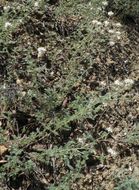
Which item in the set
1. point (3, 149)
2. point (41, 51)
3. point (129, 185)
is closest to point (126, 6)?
point (41, 51)

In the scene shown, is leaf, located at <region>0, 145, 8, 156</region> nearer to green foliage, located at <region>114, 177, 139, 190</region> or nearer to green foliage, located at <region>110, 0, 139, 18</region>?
green foliage, located at <region>114, 177, 139, 190</region>

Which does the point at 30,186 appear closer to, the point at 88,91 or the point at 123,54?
the point at 88,91

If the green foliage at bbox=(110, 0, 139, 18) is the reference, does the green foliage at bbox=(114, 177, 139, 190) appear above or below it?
below

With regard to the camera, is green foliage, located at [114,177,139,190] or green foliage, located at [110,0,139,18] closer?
green foliage, located at [114,177,139,190]

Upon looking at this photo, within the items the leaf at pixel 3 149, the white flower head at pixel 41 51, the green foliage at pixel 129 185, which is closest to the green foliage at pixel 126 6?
the white flower head at pixel 41 51

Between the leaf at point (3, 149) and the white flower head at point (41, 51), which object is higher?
the white flower head at point (41, 51)

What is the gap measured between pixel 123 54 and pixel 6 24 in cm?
175

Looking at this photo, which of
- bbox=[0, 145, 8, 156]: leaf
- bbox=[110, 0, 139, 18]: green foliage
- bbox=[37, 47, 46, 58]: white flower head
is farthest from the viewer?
bbox=[110, 0, 139, 18]: green foliage

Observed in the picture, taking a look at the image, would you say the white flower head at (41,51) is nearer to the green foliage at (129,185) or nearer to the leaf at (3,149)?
the leaf at (3,149)

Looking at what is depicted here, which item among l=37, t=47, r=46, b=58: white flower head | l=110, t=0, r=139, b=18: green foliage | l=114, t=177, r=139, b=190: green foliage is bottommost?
l=114, t=177, r=139, b=190: green foliage

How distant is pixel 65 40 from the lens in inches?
220

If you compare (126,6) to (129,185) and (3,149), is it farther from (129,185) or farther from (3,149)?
(3,149)

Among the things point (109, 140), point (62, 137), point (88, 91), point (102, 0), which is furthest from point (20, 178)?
point (102, 0)

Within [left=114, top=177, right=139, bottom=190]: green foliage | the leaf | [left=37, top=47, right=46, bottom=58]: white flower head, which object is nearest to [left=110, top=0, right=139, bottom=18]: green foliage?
[left=37, top=47, right=46, bottom=58]: white flower head
